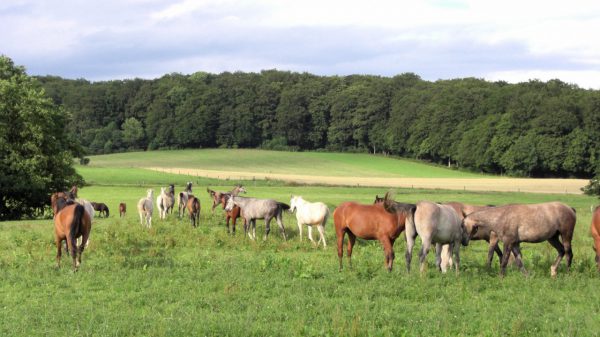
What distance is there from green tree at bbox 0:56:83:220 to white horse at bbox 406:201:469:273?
88.8 feet

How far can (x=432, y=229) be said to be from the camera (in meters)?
14.9

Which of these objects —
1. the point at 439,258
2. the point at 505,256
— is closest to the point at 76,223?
the point at 439,258

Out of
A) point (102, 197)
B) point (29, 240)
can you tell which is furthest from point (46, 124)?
point (29, 240)

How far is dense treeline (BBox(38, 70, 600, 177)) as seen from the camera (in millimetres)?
91294

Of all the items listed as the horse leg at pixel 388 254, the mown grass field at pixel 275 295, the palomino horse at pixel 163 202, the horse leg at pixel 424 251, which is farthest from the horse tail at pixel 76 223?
the palomino horse at pixel 163 202

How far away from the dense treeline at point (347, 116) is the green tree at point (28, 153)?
67.7 meters

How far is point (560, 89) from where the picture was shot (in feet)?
344

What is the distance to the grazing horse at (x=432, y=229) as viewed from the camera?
1490cm

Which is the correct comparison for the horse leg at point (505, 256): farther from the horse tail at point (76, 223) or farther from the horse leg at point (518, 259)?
the horse tail at point (76, 223)

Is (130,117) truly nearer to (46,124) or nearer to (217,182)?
(217,182)

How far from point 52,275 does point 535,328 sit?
10627mm

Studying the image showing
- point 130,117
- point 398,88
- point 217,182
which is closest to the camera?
point 217,182

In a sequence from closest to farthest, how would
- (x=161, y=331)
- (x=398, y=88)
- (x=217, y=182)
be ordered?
1. (x=161, y=331)
2. (x=217, y=182)
3. (x=398, y=88)

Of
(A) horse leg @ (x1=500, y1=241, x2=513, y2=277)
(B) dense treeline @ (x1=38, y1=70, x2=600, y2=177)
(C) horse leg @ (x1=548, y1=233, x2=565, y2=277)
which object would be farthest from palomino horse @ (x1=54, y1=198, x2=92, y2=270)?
(B) dense treeline @ (x1=38, y1=70, x2=600, y2=177)
